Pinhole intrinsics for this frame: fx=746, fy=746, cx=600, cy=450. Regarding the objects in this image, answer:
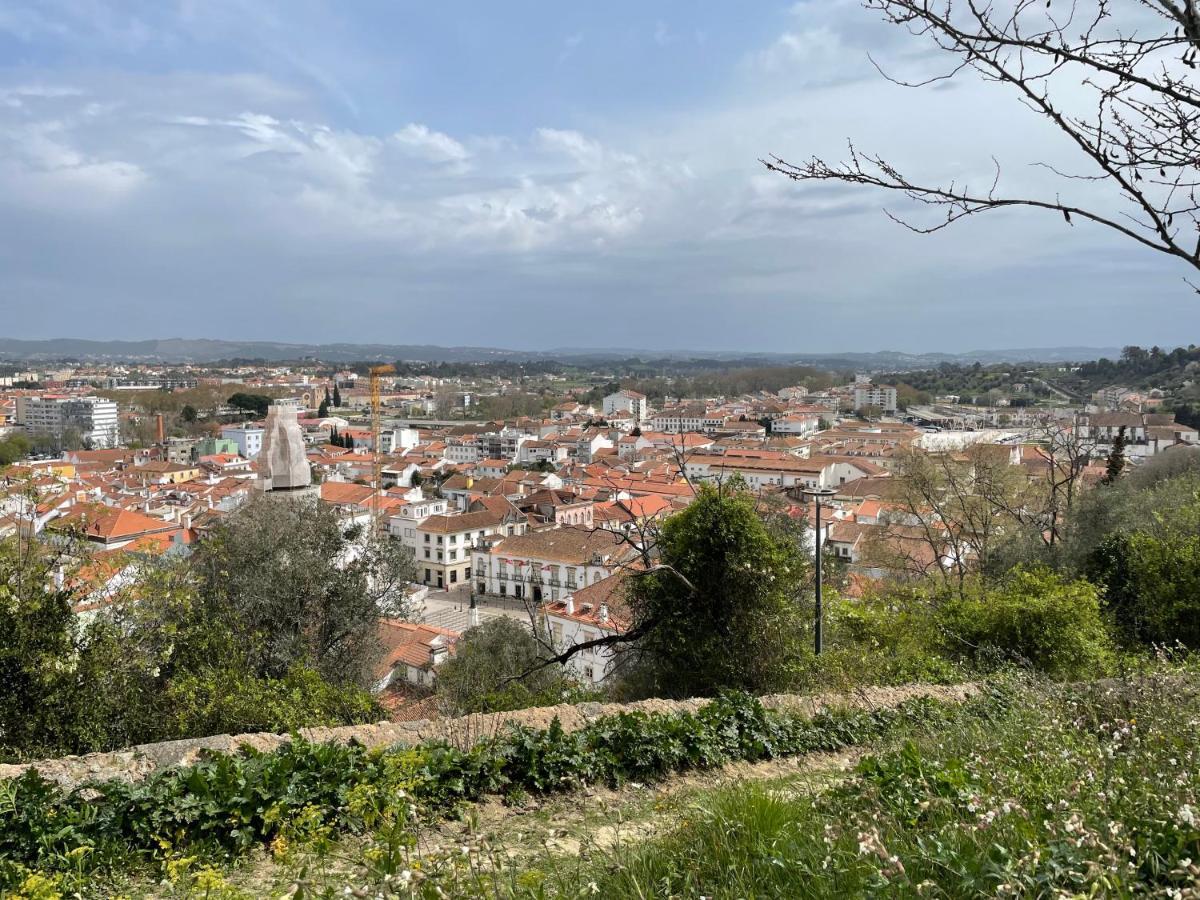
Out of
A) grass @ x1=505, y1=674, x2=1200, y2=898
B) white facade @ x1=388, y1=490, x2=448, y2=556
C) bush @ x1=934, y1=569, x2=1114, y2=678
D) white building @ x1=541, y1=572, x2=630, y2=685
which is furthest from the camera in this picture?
white facade @ x1=388, y1=490, x2=448, y2=556

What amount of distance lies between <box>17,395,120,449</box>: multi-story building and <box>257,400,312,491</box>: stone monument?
280 ft

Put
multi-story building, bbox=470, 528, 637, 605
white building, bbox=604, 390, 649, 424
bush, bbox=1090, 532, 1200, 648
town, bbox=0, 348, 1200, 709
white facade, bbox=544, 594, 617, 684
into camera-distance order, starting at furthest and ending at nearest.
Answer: white building, bbox=604, 390, 649, 424
multi-story building, bbox=470, 528, 637, 605
white facade, bbox=544, 594, 617, 684
town, bbox=0, 348, 1200, 709
bush, bbox=1090, 532, 1200, 648

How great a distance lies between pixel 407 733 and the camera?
17.3ft

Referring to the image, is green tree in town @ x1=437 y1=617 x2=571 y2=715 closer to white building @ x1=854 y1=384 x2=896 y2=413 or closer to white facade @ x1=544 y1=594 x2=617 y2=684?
white facade @ x1=544 y1=594 x2=617 y2=684

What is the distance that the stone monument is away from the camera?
44.1 ft

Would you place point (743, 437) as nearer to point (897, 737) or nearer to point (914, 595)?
point (914, 595)

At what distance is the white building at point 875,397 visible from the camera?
11617cm

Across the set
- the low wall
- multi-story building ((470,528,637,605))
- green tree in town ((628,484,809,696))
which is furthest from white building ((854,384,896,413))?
the low wall

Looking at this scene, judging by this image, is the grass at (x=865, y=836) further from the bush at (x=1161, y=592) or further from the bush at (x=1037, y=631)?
the bush at (x=1161, y=592)

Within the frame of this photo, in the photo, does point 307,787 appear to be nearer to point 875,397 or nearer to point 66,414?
point 66,414

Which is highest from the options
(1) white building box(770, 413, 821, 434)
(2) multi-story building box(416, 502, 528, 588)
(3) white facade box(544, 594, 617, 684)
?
(1) white building box(770, 413, 821, 434)

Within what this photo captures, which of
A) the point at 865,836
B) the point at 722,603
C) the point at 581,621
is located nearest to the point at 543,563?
the point at 581,621

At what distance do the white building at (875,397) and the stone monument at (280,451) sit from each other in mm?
109760

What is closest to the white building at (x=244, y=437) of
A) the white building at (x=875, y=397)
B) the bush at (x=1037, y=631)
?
the bush at (x=1037, y=631)
